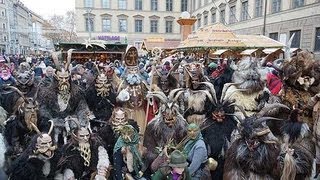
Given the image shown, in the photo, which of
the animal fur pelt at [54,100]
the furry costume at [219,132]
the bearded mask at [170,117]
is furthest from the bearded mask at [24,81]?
the furry costume at [219,132]

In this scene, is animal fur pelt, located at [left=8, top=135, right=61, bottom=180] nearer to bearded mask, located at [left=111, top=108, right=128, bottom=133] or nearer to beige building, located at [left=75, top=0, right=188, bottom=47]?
bearded mask, located at [left=111, top=108, right=128, bottom=133]

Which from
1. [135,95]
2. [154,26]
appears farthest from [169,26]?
[135,95]

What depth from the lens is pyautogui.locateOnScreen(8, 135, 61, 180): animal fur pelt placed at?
3.87 metres

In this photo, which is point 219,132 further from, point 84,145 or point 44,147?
point 44,147

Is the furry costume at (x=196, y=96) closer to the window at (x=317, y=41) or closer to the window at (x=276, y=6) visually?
the window at (x=317, y=41)

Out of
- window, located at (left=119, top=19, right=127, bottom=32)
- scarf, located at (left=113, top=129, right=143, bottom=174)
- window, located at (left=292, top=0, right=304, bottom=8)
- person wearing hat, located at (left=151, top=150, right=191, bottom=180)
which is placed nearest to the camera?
person wearing hat, located at (left=151, top=150, right=191, bottom=180)

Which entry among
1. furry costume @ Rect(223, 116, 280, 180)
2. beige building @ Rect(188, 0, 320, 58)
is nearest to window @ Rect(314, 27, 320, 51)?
beige building @ Rect(188, 0, 320, 58)

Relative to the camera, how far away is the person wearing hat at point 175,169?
140 inches

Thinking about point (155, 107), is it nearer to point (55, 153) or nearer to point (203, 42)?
point (55, 153)

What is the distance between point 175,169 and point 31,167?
68.9 inches

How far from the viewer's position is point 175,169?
360 cm

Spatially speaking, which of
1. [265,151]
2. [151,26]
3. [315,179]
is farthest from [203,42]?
[151,26]

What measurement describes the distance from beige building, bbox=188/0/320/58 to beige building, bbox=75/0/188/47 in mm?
10886

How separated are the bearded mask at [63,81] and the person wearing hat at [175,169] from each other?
2772mm
